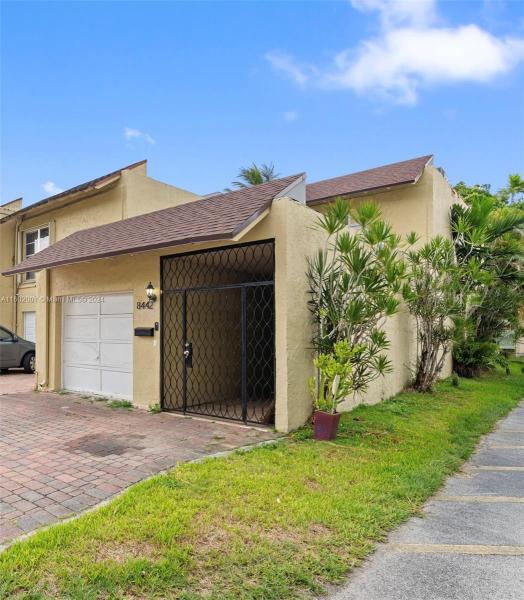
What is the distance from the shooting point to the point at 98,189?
14906mm

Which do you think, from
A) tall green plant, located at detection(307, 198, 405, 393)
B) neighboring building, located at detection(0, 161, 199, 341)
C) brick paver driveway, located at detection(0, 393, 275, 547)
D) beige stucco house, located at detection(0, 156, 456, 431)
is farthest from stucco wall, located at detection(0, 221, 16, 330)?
tall green plant, located at detection(307, 198, 405, 393)

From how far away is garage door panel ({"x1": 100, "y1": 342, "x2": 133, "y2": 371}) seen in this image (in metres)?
9.34

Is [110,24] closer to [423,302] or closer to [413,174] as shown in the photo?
[413,174]

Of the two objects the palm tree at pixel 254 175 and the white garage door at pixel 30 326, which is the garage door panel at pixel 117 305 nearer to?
the white garage door at pixel 30 326

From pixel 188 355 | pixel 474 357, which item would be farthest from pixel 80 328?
pixel 474 357

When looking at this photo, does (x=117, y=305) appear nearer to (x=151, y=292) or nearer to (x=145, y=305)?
(x=145, y=305)

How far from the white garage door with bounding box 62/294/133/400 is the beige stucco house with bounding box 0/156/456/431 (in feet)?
0.11

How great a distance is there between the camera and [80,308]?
416 inches

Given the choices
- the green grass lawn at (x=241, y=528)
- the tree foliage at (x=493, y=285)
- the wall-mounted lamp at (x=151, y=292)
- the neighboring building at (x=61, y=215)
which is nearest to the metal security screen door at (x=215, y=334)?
the wall-mounted lamp at (x=151, y=292)

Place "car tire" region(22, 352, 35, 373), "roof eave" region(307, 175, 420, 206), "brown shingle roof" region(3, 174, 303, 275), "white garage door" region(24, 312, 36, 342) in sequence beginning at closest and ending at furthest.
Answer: "brown shingle roof" region(3, 174, 303, 275)
"roof eave" region(307, 175, 420, 206)
"car tire" region(22, 352, 35, 373)
"white garage door" region(24, 312, 36, 342)

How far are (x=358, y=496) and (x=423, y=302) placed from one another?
7.24 m

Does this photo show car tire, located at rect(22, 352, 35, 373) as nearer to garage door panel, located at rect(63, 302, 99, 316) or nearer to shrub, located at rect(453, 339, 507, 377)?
garage door panel, located at rect(63, 302, 99, 316)

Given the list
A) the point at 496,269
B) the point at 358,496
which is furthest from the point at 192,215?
the point at 496,269

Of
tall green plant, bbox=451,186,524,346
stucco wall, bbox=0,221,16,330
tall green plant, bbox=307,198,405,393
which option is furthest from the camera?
stucco wall, bbox=0,221,16,330
